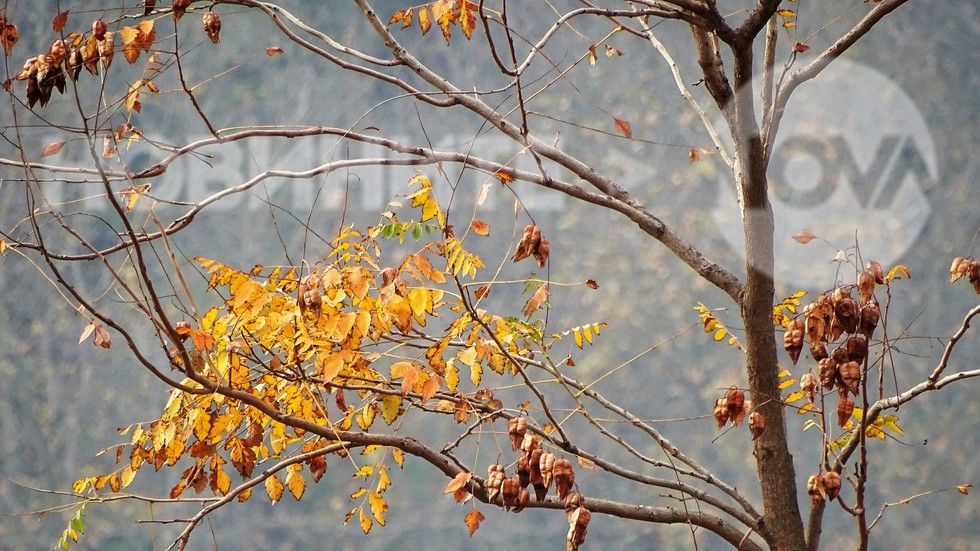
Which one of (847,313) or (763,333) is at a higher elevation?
(763,333)

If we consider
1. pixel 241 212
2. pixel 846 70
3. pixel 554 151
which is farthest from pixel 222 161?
pixel 846 70

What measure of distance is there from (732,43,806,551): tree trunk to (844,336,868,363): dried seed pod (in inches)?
9.7

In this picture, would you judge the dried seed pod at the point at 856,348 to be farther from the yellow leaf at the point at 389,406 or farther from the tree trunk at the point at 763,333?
the yellow leaf at the point at 389,406

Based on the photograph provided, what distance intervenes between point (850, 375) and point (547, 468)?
0.45 m

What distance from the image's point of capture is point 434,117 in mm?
3307

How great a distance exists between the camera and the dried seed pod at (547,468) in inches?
49.2

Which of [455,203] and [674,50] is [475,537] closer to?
[455,203]

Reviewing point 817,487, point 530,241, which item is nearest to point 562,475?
point 530,241

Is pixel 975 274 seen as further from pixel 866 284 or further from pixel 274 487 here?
pixel 274 487

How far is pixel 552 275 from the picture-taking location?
3273 mm

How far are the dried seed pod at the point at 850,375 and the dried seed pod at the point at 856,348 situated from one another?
0.09ft

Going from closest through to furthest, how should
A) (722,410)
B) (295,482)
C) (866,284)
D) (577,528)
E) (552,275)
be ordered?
(577,528), (866,284), (722,410), (295,482), (552,275)

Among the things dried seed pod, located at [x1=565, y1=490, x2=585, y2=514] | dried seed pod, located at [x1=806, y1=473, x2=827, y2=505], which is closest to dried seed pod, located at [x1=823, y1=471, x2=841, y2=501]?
dried seed pod, located at [x1=806, y1=473, x2=827, y2=505]

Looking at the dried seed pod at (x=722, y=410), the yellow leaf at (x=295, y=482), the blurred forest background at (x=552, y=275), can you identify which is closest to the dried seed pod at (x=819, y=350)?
the dried seed pod at (x=722, y=410)
